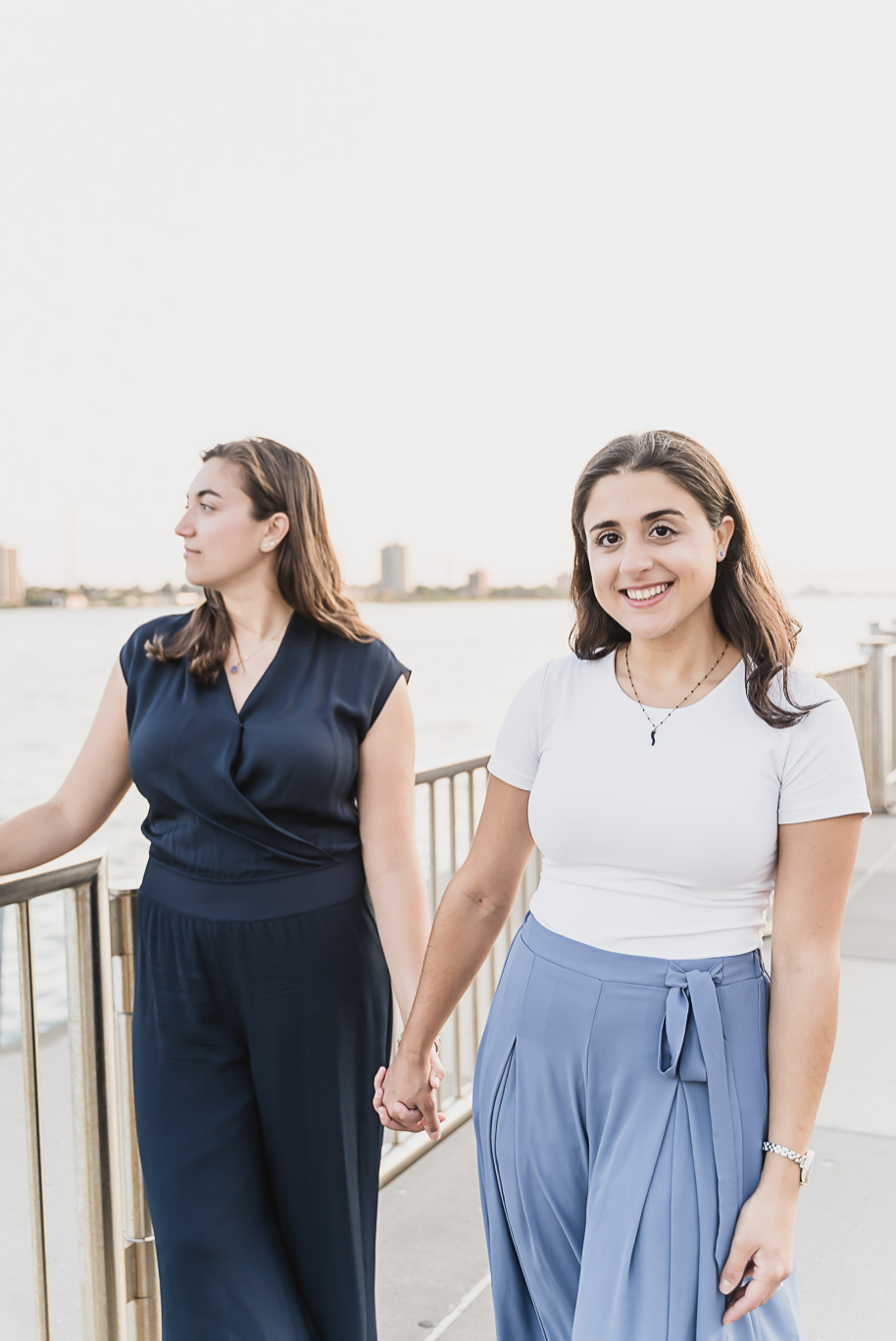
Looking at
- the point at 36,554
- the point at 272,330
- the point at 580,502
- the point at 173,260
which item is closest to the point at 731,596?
the point at 580,502

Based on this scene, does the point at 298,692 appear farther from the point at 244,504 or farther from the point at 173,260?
the point at 173,260

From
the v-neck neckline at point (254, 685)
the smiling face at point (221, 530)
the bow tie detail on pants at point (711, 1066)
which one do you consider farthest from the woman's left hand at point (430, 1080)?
the smiling face at point (221, 530)

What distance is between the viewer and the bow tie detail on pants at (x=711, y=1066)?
55.6 inches

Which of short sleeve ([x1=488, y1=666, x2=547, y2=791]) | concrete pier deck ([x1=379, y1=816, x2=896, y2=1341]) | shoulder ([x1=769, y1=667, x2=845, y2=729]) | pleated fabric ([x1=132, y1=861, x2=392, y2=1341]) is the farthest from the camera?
concrete pier deck ([x1=379, y1=816, x2=896, y2=1341])

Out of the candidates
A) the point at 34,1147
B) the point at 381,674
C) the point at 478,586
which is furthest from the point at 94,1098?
the point at 478,586

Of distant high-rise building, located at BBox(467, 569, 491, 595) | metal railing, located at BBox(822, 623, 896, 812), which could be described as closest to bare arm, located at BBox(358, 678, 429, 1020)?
metal railing, located at BBox(822, 623, 896, 812)

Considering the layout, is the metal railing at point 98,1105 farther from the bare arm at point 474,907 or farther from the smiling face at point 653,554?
the smiling face at point 653,554

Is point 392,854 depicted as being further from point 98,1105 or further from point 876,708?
point 876,708

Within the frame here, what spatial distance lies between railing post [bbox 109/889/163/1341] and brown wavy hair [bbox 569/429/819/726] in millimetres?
1034

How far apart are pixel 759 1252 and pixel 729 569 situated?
0.92 m

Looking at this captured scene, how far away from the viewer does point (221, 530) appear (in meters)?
2.11

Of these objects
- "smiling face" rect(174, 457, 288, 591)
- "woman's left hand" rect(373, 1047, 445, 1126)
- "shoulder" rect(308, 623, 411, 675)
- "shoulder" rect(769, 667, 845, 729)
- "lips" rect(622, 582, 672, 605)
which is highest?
"smiling face" rect(174, 457, 288, 591)

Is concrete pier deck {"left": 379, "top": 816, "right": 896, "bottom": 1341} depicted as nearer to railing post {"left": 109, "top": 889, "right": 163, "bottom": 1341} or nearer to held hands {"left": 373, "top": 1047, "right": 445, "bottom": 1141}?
railing post {"left": 109, "top": 889, "right": 163, "bottom": 1341}

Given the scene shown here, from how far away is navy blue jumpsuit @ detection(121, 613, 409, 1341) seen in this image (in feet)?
6.36
